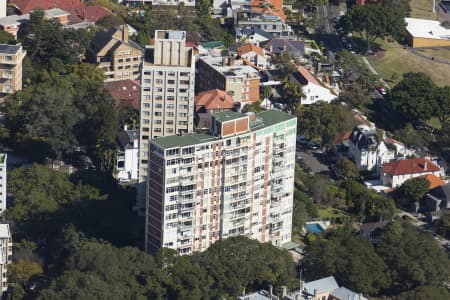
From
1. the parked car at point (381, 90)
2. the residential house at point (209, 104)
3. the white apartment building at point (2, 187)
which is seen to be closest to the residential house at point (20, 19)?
the residential house at point (209, 104)

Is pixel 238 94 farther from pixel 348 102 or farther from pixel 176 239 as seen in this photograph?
pixel 176 239

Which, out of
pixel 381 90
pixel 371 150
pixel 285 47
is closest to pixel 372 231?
→ pixel 371 150

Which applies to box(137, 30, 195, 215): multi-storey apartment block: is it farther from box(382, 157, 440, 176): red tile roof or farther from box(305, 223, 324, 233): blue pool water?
box(382, 157, 440, 176): red tile roof

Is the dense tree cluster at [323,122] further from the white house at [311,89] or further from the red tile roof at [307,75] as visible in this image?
the red tile roof at [307,75]

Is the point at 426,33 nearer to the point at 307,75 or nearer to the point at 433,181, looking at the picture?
the point at 307,75

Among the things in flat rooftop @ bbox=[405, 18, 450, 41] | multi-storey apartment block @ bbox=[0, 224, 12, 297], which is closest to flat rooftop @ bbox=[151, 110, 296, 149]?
multi-storey apartment block @ bbox=[0, 224, 12, 297]

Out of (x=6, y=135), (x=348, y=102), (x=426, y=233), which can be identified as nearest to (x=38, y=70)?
(x=6, y=135)
